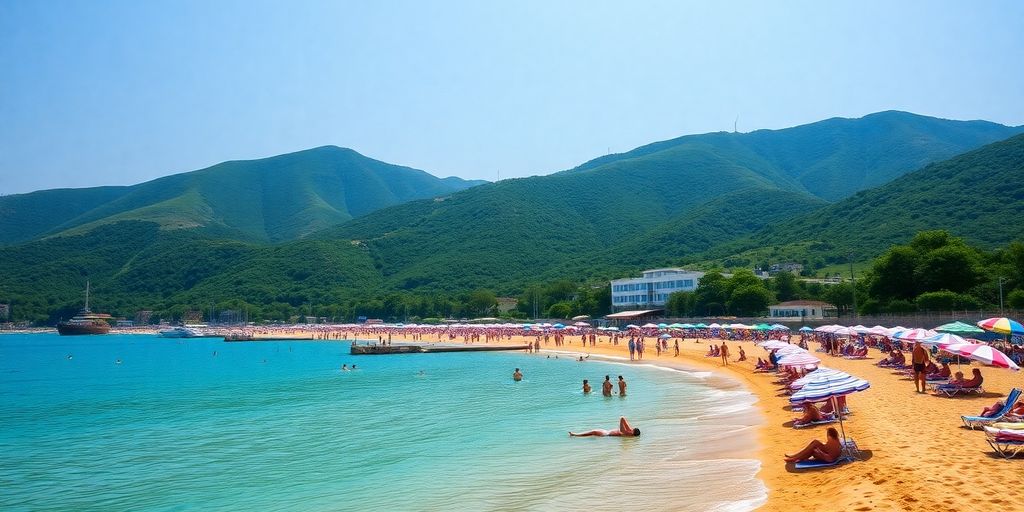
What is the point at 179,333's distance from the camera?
10506 centimetres

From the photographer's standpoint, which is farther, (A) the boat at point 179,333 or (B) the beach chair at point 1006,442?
(A) the boat at point 179,333

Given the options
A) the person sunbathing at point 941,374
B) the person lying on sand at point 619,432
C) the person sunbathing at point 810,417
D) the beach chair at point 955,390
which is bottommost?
the person lying on sand at point 619,432

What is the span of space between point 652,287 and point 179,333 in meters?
74.2

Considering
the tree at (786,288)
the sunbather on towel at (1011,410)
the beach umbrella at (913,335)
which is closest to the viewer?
the sunbather on towel at (1011,410)

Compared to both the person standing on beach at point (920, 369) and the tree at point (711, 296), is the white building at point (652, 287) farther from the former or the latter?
the person standing on beach at point (920, 369)

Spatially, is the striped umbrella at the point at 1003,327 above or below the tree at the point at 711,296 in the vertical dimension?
below

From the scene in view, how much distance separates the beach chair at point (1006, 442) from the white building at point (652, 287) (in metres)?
71.6

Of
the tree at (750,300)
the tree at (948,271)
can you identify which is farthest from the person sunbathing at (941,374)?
the tree at (750,300)

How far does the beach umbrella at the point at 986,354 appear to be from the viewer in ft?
44.0

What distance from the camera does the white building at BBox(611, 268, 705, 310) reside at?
8103 centimetres

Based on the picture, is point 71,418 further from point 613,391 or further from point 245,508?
point 613,391

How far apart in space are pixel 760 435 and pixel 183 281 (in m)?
151

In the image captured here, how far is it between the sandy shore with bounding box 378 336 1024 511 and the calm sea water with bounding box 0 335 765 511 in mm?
626

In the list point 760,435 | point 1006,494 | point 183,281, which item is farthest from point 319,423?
point 183,281
